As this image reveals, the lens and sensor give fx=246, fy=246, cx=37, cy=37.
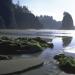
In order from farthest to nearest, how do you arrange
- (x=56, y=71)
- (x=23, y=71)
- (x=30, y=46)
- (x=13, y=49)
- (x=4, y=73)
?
1. (x=30, y=46)
2. (x=13, y=49)
3. (x=56, y=71)
4. (x=23, y=71)
5. (x=4, y=73)

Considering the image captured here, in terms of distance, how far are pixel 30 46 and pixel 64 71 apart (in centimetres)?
2680

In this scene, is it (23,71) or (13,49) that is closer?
(23,71)

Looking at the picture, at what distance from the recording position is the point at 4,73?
88.9ft

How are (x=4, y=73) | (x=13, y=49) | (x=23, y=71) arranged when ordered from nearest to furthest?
(x=4, y=73) → (x=23, y=71) → (x=13, y=49)

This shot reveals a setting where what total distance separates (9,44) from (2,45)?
1615mm

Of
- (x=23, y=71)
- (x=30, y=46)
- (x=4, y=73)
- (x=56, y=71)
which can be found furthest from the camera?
(x=30, y=46)

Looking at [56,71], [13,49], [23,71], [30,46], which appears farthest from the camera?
[30,46]

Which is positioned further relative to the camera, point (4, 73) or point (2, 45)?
point (2, 45)

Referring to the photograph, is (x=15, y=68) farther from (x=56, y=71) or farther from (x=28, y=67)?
(x=56, y=71)

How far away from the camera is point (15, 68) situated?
98.7ft

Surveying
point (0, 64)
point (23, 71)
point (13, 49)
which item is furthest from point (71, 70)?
point (13, 49)

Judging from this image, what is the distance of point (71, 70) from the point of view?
107 ft

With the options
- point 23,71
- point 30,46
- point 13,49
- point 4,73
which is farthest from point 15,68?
point 30,46

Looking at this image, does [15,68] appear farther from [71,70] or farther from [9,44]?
[9,44]
